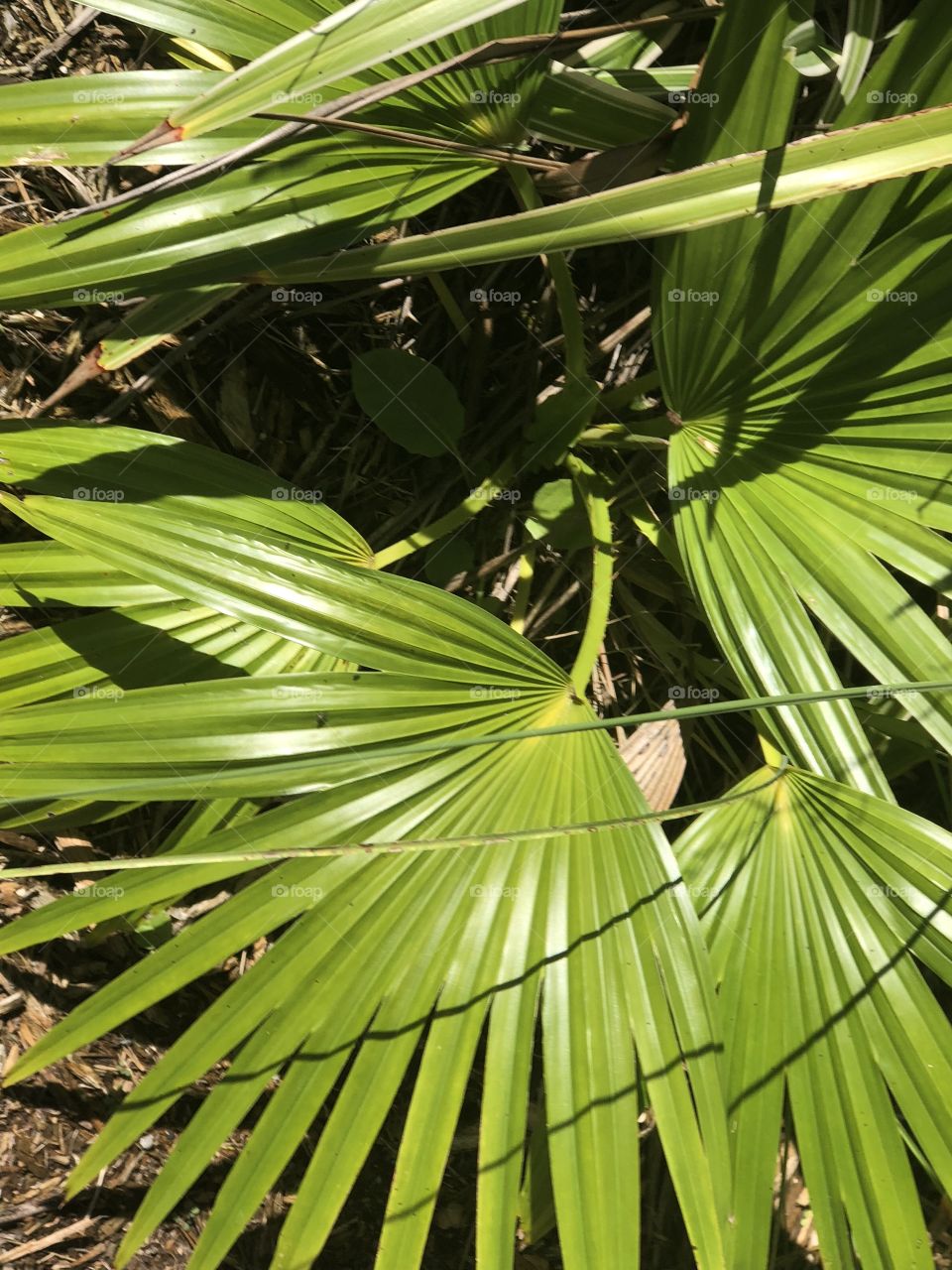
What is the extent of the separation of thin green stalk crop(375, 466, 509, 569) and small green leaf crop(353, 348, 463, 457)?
0.25 ft

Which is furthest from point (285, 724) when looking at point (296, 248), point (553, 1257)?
point (553, 1257)

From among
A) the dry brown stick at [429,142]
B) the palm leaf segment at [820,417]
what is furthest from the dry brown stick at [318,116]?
the palm leaf segment at [820,417]

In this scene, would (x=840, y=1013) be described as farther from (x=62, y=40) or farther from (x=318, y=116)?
(x=62, y=40)

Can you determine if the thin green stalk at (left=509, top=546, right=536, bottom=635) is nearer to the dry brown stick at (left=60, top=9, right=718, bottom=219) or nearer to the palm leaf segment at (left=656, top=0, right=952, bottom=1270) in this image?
the palm leaf segment at (left=656, top=0, right=952, bottom=1270)

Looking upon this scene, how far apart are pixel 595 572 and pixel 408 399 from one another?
321 millimetres

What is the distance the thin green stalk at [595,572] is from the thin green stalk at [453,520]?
10 centimetres

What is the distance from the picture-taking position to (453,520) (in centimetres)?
112

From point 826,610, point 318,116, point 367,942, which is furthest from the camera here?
point 826,610

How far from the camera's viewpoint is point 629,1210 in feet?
2.27

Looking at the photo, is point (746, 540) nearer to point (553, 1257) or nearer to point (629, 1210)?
point (629, 1210)

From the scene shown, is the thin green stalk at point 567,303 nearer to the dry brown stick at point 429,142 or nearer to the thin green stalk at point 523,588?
the dry brown stick at point 429,142

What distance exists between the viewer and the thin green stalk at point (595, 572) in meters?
0.97

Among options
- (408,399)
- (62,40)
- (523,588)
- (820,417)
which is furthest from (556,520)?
(62,40)

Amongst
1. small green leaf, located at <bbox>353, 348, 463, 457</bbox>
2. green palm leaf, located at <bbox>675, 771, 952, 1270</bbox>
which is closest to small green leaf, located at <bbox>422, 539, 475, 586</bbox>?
small green leaf, located at <bbox>353, 348, 463, 457</bbox>
